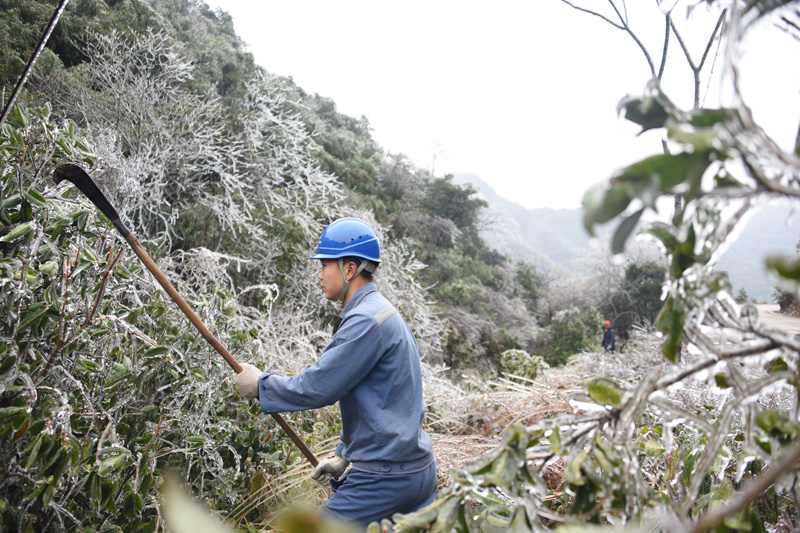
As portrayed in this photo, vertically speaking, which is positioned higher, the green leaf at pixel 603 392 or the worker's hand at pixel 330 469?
the green leaf at pixel 603 392

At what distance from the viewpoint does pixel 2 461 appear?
182 centimetres

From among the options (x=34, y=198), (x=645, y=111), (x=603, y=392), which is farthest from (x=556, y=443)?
(x=34, y=198)

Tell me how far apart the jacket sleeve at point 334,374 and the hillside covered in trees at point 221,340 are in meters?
0.46

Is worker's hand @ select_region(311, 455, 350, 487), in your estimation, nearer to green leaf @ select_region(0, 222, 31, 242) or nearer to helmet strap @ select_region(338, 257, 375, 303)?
helmet strap @ select_region(338, 257, 375, 303)

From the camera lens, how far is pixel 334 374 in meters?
2.12

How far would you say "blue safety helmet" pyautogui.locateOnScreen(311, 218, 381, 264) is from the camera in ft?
8.47

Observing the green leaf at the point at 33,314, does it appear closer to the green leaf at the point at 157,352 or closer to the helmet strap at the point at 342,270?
the green leaf at the point at 157,352

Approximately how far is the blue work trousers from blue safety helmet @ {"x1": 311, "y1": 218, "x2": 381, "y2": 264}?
1.12 meters

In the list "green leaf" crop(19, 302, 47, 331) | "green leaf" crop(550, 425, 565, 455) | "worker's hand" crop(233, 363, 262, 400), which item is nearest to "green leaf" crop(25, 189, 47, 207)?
"green leaf" crop(19, 302, 47, 331)

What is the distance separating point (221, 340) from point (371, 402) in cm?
175

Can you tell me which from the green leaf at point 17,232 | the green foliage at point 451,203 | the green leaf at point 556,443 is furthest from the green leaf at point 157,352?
the green foliage at point 451,203

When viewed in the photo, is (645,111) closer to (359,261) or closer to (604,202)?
(604,202)

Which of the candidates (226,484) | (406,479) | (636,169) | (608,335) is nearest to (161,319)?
(226,484)

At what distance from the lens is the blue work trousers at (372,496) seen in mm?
2158
